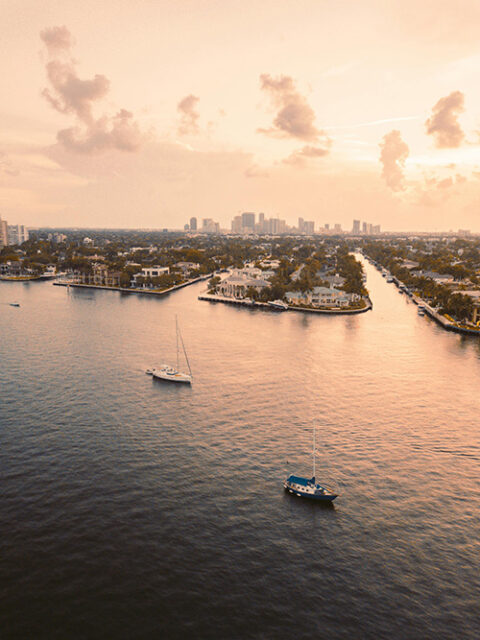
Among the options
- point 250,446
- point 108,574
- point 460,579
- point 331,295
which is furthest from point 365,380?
point 331,295

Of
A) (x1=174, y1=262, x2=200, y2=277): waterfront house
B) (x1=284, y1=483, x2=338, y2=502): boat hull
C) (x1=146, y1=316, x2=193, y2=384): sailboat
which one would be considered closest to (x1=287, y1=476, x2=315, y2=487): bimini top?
(x1=284, y1=483, x2=338, y2=502): boat hull

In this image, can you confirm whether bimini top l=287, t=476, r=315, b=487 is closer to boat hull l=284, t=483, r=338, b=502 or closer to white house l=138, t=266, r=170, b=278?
boat hull l=284, t=483, r=338, b=502

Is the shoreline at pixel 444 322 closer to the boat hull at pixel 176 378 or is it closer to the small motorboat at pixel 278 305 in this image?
the small motorboat at pixel 278 305

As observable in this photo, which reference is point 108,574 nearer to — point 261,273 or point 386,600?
point 386,600

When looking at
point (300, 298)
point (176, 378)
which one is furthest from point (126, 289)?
point (176, 378)

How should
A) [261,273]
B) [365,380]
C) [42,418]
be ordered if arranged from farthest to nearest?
[261,273] < [365,380] < [42,418]

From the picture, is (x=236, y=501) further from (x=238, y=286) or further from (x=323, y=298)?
(x=238, y=286)
